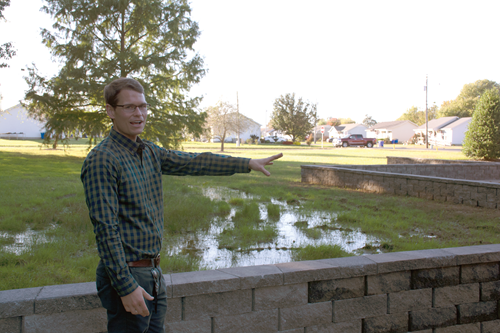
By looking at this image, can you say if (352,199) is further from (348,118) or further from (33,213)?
(348,118)

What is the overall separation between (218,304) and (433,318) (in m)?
2.09

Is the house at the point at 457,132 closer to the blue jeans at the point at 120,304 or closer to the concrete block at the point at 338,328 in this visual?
the concrete block at the point at 338,328

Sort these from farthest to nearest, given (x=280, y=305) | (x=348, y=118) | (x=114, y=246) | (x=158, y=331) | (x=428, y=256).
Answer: (x=348, y=118)
(x=428, y=256)
(x=280, y=305)
(x=158, y=331)
(x=114, y=246)

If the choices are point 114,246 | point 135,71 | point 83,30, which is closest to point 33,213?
point 114,246

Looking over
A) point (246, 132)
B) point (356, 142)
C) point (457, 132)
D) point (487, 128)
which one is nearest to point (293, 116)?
point (246, 132)

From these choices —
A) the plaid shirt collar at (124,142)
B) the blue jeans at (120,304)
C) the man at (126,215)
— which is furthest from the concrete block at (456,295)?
the plaid shirt collar at (124,142)

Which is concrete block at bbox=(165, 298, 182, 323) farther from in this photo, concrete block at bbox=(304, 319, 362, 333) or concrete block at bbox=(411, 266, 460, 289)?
concrete block at bbox=(411, 266, 460, 289)

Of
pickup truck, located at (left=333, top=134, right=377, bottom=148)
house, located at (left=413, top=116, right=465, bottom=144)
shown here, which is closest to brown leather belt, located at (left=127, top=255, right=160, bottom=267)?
pickup truck, located at (left=333, top=134, right=377, bottom=148)

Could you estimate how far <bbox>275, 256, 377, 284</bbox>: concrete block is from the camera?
3.12m

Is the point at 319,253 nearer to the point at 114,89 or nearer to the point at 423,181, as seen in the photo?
the point at 114,89

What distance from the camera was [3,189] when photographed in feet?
33.2

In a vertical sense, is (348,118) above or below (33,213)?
above

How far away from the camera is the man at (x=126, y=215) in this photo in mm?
1797

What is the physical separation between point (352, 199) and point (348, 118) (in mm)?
169909
